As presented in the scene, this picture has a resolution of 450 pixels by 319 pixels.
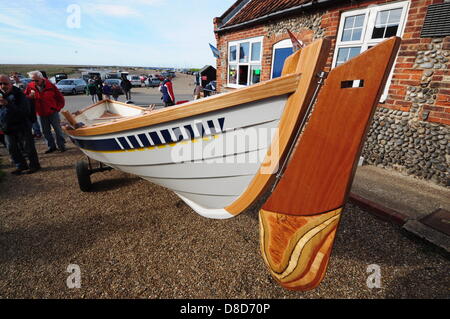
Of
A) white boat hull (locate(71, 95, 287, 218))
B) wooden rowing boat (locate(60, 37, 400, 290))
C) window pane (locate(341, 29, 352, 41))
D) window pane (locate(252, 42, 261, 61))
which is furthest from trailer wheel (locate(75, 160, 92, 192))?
window pane (locate(252, 42, 261, 61))

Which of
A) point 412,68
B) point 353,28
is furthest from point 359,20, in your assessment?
point 412,68

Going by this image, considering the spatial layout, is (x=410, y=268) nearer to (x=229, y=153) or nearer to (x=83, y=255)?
(x=229, y=153)

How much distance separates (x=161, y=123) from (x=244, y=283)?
1.73m

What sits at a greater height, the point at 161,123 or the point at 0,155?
the point at 161,123

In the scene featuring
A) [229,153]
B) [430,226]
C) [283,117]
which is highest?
[283,117]

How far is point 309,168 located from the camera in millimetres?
1558

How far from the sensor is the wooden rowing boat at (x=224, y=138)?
4.94 feet

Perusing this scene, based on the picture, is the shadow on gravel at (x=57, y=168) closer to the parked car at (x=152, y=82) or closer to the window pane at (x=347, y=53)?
the window pane at (x=347, y=53)

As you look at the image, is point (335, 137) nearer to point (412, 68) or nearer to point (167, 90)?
point (412, 68)

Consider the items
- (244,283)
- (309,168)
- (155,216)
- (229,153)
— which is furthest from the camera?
(155,216)

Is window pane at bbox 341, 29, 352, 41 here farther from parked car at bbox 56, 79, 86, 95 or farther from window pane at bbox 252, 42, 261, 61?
parked car at bbox 56, 79, 86, 95

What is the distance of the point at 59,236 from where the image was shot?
Result: 2.66 metres

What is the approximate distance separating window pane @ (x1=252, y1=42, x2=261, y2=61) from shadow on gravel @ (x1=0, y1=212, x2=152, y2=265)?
6.67 m

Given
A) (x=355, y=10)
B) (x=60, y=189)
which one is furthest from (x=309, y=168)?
(x=355, y=10)
